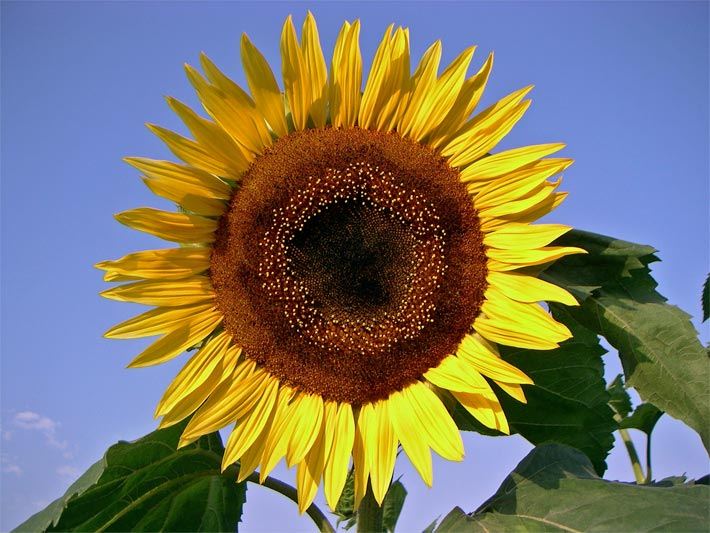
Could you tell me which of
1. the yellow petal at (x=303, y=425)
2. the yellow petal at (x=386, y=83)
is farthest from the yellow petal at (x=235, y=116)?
the yellow petal at (x=303, y=425)

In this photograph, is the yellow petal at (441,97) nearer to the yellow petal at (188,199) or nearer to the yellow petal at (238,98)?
the yellow petal at (238,98)

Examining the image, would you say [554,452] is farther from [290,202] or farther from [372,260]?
[290,202]

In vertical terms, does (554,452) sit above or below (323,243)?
below

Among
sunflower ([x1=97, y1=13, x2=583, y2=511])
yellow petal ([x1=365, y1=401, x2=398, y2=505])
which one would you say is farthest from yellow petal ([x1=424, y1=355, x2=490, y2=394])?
yellow petal ([x1=365, y1=401, x2=398, y2=505])

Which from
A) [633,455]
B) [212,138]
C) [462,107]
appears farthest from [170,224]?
[633,455]

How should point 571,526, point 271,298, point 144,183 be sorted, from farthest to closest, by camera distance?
point 271,298 → point 144,183 → point 571,526

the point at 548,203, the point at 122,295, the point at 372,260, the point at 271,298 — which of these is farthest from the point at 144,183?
the point at 548,203

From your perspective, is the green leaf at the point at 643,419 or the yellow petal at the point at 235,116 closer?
the yellow petal at the point at 235,116

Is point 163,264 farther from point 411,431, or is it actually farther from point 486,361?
point 486,361
